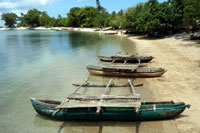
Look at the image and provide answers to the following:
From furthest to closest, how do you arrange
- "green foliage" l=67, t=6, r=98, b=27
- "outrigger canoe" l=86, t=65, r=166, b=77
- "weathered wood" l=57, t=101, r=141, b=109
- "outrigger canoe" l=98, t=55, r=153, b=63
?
"green foliage" l=67, t=6, r=98, b=27
"outrigger canoe" l=98, t=55, r=153, b=63
"outrigger canoe" l=86, t=65, r=166, b=77
"weathered wood" l=57, t=101, r=141, b=109

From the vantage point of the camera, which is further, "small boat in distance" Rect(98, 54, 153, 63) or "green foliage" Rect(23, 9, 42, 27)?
"green foliage" Rect(23, 9, 42, 27)

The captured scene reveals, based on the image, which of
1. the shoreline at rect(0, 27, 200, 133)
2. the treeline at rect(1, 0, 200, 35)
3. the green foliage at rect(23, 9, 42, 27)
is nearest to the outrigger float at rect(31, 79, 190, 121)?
the shoreline at rect(0, 27, 200, 133)

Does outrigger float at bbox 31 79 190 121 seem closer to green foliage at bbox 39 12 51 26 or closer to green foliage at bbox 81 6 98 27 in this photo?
green foliage at bbox 81 6 98 27

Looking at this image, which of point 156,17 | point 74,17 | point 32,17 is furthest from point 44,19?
point 156,17

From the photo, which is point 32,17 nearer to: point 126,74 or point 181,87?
point 126,74

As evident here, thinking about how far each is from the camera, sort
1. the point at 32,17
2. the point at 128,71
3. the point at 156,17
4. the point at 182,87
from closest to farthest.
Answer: the point at 182,87, the point at 128,71, the point at 156,17, the point at 32,17

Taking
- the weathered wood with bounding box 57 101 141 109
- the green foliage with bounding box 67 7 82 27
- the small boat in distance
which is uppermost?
the green foliage with bounding box 67 7 82 27

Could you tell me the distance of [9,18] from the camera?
180 metres

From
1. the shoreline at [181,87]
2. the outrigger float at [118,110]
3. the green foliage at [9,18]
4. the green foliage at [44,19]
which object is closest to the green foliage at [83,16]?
the green foliage at [44,19]

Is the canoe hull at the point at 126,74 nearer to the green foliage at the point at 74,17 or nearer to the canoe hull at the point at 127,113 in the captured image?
the canoe hull at the point at 127,113

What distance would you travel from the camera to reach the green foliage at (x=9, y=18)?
179 metres

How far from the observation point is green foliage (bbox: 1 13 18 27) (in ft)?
587

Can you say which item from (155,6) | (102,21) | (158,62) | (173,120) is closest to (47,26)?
(102,21)

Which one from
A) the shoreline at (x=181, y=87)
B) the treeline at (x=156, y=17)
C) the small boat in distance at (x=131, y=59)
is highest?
the treeline at (x=156, y=17)
